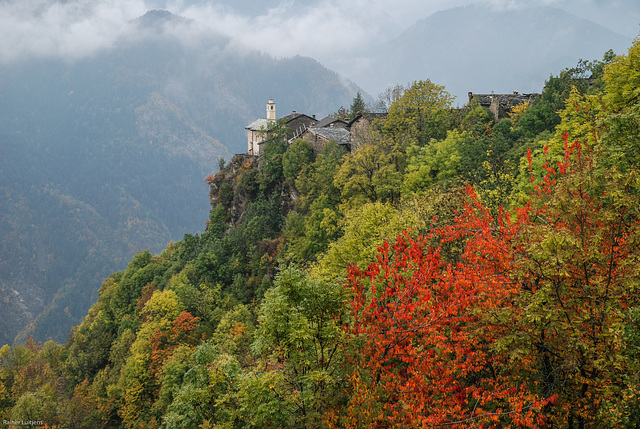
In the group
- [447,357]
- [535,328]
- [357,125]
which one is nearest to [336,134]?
[357,125]

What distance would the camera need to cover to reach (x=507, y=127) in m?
35.3

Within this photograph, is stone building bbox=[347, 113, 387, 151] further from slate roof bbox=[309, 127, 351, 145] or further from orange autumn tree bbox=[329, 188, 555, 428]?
orange autumn tree bbox=[329, 188, 555, 428]

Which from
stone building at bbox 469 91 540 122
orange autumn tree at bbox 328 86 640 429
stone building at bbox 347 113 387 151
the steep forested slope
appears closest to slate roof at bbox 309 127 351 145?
stone building at bbox 347 113 387 151

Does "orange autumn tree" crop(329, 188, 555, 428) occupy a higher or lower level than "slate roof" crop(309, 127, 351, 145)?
lower

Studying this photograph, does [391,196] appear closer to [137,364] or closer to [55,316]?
[137,364]

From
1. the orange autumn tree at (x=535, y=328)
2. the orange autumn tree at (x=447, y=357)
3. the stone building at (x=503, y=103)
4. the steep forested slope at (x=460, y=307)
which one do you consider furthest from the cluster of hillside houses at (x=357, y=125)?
the orange autumn tree at (x=535, y=328)

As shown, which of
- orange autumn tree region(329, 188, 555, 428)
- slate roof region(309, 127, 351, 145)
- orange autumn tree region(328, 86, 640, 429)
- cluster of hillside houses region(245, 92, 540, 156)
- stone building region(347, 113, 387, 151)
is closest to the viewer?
orange autumn tree region(328, 86, 640, 429)

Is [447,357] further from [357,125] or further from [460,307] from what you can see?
[357,125]

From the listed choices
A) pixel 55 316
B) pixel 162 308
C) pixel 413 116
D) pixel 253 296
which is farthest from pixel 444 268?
pixel 55 316

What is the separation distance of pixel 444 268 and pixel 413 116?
84.9 feet

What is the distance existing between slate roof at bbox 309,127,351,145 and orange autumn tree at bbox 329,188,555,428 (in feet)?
111

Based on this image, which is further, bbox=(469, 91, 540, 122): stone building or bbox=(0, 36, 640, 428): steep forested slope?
bbox=(469, 91, 540, 122): stone building

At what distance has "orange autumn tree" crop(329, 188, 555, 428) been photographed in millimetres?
11445

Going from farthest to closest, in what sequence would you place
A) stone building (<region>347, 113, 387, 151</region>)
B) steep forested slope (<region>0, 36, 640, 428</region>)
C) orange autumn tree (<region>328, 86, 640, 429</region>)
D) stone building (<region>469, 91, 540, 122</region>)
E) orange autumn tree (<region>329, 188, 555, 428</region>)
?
stone building (<region>347, 113, 387, 151</region>) < stone building (<region>469, 91, 540, 122</region>) < orange autumn tree (<region>329, 188, 555, 428</region>) < steep forested slope (<region>0, 36, 640, 428</region>) < orange autumn tree (<region>328, 86, 640, 429</region>)
